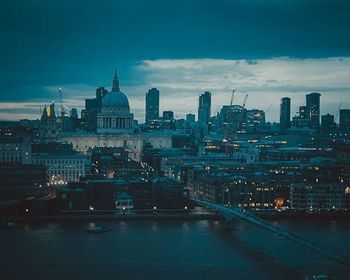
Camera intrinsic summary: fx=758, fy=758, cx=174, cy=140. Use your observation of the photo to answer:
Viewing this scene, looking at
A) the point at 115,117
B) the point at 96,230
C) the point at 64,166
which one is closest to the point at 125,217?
the point at 96,230

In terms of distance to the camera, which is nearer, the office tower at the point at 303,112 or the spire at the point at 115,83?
the spire at the point at 115,83

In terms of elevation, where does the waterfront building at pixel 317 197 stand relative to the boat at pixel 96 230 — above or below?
above

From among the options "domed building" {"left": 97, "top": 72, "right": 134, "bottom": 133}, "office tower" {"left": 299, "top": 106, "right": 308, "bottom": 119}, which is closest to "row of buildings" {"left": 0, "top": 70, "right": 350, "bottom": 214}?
"domed building" {"left": 97, "top": 72, "right": 134, "bottom": 133}

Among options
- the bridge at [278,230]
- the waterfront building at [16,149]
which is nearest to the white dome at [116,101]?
the waterfront building at [16,149]

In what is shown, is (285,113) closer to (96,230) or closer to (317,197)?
(317,197)

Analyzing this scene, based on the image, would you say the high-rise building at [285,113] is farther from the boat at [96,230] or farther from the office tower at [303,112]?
the boat at [96,230]
